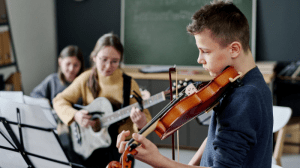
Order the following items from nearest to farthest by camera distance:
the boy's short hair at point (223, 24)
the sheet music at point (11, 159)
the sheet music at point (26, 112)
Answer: the boy's short hair at point (223, 24) < the sheet music at point (26, 112) < the sheet music at point (11, 159)

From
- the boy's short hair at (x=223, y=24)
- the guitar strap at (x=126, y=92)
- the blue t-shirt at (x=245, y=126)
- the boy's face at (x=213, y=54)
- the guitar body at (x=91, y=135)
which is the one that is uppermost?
the boy's short hair at (x=223, y=24)

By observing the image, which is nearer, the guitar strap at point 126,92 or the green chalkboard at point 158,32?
the guitar strap at point 126,92

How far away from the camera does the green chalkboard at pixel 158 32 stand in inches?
125

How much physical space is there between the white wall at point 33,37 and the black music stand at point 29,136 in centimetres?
207

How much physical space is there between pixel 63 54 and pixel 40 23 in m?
1.40

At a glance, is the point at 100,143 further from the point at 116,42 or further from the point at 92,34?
the point at 92,34

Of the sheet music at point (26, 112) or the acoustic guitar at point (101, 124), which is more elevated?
the sheet music at point (26, 112)

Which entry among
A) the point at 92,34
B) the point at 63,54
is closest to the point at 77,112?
the point at 63,54

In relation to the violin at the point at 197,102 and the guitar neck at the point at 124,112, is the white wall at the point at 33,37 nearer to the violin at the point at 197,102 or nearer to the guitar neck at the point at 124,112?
the guitar neck at the point at 124,112

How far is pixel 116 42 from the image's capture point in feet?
5.67

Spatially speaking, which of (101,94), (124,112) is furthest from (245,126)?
(101,94)

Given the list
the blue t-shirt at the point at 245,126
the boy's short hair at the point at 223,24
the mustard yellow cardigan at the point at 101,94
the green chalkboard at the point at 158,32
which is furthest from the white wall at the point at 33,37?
the blue t-shirt at the point at 245,126

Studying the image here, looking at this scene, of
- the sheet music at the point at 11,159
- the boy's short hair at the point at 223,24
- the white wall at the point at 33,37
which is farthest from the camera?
the white wall at the point at 33,37

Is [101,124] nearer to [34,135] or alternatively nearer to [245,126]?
[34,135]
